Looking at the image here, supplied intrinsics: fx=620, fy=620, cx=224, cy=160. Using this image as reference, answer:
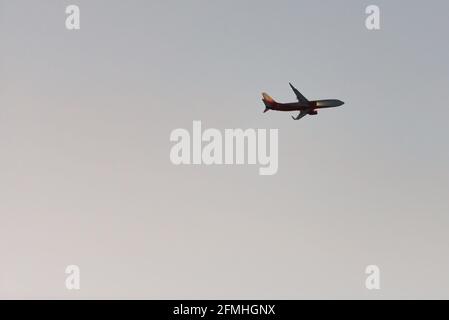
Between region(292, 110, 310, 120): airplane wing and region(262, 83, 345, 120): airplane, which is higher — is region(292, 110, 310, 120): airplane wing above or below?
below

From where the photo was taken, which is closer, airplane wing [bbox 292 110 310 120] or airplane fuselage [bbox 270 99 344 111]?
→ airplane fuselage [bbox 270 99 344 111]

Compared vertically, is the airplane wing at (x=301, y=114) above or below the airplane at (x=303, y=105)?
below

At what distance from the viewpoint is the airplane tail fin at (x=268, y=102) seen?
87.6 ft

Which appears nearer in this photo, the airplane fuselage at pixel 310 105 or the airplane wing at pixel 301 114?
the airplane fuselage at pixel 310 105

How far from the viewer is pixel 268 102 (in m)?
27.1

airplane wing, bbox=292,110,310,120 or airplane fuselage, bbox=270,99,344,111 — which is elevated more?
airplane fuselage, bbox=270,99,344,111

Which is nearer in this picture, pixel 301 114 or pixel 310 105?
pixel 301 114

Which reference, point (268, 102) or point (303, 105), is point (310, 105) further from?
point (268, 102)

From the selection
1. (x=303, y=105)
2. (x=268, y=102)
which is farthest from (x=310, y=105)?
(x=268, y=102)

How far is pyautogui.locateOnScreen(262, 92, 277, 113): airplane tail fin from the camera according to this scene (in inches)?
1051
